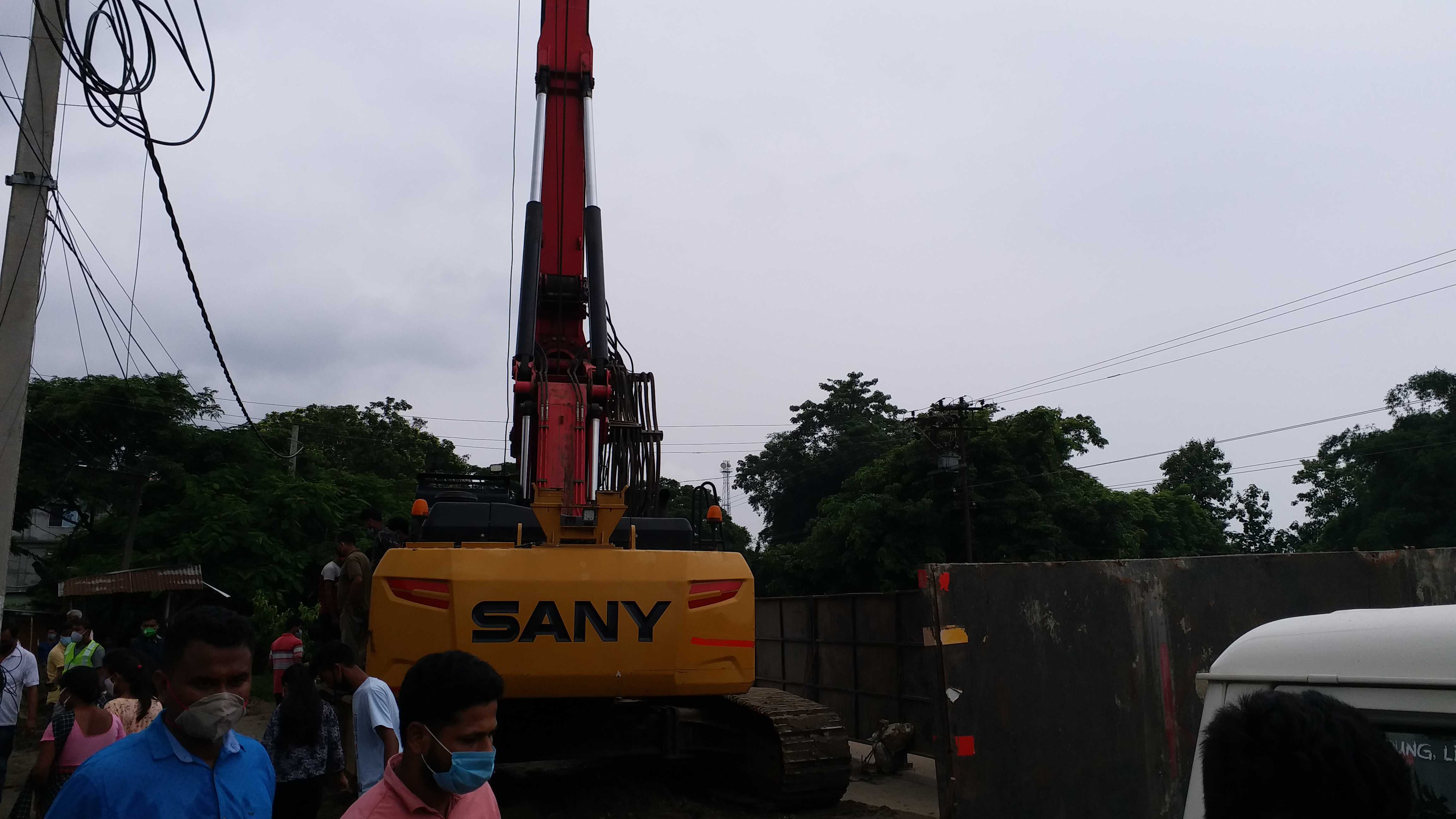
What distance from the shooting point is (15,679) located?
8727 mm

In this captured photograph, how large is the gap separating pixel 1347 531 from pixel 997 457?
53.0 feet

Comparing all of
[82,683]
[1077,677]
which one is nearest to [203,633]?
[82,683]

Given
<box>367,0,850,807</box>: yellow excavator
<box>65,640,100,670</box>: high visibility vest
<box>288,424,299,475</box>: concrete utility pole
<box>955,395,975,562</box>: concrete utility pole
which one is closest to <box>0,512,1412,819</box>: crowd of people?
<box>367,0,850,807</box>: yellow excavator

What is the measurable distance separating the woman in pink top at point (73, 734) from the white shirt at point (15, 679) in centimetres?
277

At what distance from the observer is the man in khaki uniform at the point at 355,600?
27.8 ft

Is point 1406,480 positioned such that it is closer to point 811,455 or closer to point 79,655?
point 811,455

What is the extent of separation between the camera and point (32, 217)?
26.4 feet

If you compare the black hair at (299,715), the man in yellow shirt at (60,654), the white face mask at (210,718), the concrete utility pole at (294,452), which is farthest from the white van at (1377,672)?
the concrete utility pole at (294,452)

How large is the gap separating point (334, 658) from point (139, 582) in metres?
15.7

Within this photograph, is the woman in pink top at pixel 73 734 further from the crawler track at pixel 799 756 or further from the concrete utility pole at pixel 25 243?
the crawler track at pixel 799 756

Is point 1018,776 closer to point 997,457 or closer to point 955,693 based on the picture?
point 955,693

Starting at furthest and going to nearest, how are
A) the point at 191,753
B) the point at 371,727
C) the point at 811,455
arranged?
the point at 811,455 < the point at 371,727 < the point at 191,753

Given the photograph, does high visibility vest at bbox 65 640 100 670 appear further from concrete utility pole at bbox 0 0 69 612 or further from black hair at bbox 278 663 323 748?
black hair at bbox 278 663 323 748

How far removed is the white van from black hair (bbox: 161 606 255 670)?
7.97 ft
